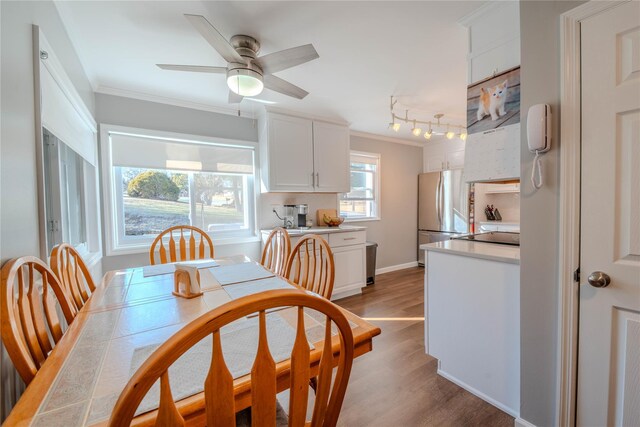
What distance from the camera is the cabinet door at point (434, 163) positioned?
4.67 m

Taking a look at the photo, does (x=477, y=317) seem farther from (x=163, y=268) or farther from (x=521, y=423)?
(x=163, y=268)

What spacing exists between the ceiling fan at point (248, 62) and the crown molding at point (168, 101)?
50.1 inches

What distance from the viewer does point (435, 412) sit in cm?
154

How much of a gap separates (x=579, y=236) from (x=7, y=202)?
222 centimetres

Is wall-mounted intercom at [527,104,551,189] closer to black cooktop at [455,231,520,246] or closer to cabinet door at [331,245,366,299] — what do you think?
black cooktop at [455,231,520,246]

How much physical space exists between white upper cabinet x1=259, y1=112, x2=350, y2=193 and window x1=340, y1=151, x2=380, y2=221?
0.63 meters

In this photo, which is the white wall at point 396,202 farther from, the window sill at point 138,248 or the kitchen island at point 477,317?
the kitchen island at point 477,317

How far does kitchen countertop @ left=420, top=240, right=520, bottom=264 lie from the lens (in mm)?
1447

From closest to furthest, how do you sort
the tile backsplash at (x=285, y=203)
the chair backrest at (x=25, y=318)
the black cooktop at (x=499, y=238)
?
the chair backrest at (x=25, y=318) → the black cooktop at (x=499, y=238) → the tile backsplash at (x=285, y=203)

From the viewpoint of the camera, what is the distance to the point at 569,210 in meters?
1.13

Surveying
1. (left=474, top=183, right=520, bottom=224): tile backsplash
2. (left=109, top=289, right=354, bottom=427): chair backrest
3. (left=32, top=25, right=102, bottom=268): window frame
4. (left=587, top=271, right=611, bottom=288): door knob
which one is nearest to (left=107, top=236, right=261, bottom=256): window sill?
(left=32, top=25, right=102, bottom=268): window frame

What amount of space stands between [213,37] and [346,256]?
261cm

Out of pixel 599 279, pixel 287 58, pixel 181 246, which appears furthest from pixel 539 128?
pixel 181 246

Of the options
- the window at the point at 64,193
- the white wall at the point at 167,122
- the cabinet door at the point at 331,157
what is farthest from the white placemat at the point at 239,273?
the cabinet door at the point at 331,157
